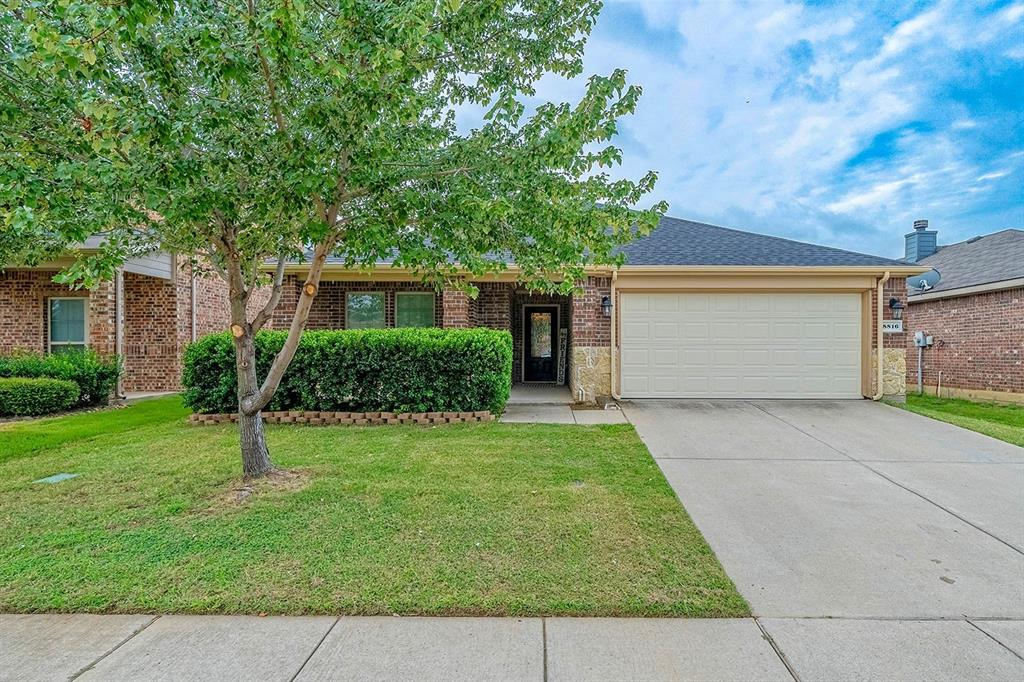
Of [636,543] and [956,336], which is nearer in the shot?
[636,543]

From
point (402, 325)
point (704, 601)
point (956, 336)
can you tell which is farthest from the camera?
point (956, 336)

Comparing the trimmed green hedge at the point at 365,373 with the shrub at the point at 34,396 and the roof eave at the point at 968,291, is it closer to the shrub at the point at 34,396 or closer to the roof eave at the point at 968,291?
the shrub at the point at 34,396

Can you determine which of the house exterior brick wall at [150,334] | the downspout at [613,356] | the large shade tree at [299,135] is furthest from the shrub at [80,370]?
the downspout at [613,356]

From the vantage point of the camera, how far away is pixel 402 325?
11.5m

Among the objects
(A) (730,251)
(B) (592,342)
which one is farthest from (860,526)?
(A) (730,251)

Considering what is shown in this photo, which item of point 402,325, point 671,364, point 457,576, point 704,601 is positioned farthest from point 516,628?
point 402,325

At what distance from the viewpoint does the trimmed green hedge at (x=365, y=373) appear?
26.2ft

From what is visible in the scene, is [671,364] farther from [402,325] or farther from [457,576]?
[457,576]

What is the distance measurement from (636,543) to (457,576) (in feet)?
4.45

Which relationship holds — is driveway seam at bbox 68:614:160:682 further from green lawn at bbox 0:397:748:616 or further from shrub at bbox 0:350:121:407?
shrub at bbox 0:350:121:407

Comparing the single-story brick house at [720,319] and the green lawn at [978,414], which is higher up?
the single-story brick house at [720,319]

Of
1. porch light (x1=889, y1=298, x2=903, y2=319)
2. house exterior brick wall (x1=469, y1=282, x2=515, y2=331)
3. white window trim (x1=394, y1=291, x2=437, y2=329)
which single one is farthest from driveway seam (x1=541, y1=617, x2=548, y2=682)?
porch light (x1=889, y1=298, x2=903, y2=319)

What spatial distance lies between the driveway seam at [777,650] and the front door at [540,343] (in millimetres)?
11024

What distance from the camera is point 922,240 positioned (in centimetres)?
1717
